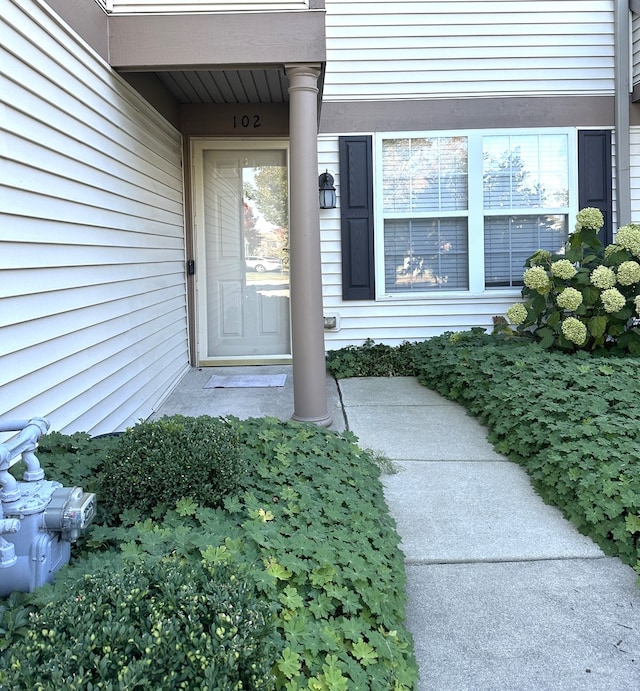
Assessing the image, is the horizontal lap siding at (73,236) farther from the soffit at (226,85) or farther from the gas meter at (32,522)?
the gas meter at (32,522)

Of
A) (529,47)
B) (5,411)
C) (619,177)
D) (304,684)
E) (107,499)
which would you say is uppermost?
(529,47)

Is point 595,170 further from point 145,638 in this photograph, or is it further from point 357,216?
point 145,638

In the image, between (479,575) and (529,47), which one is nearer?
(479,575)

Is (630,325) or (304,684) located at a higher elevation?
(630,325)

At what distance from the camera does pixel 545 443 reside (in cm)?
358

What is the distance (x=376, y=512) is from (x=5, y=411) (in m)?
1.56

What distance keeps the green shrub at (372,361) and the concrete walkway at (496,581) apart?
1.82 metres

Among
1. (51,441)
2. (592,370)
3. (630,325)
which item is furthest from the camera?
(630,325)

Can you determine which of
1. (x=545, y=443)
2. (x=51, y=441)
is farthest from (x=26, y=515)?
(x=545, y=443)

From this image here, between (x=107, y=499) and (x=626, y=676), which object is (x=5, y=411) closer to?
(x=107, y=499)

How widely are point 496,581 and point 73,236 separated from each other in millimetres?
2612

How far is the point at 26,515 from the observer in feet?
5.97

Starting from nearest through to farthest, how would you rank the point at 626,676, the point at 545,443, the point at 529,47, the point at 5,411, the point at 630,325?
the point at 626,676 → the point at 5,411 → the point at 545,443 → the point at 630,325 → the point at 529,47

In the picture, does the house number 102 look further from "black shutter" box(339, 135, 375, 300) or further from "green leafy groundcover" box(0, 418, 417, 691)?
"green leafy groundcover" box(0, 418, 417, 691)
